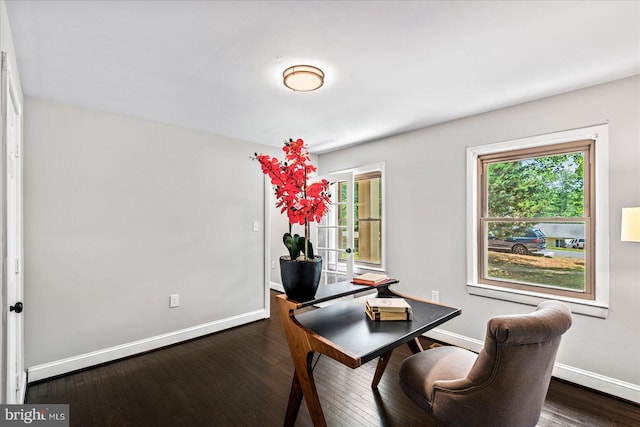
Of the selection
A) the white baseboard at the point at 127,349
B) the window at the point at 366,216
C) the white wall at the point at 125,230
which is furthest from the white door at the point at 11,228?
the window at the point at 366,216

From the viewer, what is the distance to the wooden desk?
1356 millimetres

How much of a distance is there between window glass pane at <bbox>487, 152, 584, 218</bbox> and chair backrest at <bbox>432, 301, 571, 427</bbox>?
1.58 meters

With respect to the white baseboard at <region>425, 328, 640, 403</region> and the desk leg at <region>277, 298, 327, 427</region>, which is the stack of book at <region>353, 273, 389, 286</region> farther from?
the white baseboard at <region>425, 328, 640, 403</region>

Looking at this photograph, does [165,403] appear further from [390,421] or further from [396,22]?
[396,22]

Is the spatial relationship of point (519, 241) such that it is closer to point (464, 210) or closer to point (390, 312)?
point (464, 210)

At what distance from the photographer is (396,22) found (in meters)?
1.54

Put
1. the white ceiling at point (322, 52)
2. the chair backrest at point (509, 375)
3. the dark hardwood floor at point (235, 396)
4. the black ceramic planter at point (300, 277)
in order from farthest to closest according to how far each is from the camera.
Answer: the dark hardwood floor at point (235, 396), the black ceramic planter at point (300, 277), the white ceiling at point (322, 52), the chair backrest at point (509, 375)

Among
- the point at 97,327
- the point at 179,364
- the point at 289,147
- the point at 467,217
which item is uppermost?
the point at 289,147

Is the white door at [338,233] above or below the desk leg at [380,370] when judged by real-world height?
above

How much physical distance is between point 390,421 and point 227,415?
42.5 inches

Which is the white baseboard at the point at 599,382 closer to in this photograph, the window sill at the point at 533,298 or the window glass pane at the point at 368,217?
the window sill at the point at 533,298

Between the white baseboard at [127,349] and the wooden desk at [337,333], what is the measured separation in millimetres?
1935

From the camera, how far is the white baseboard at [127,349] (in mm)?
2449

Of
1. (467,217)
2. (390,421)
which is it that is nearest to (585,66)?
(467,217)
